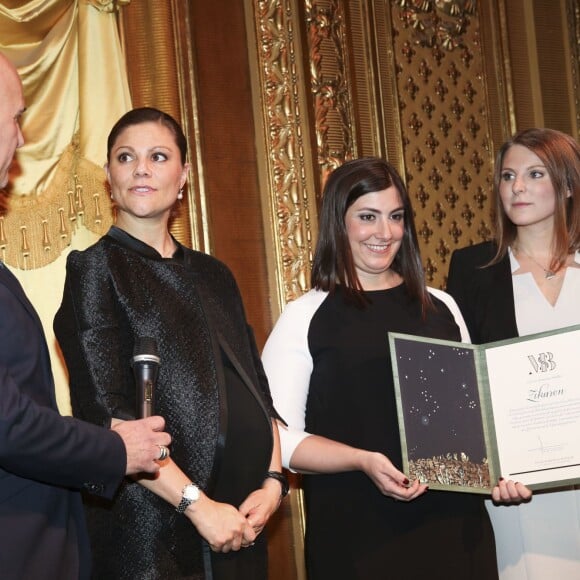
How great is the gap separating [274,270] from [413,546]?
5.67 feet

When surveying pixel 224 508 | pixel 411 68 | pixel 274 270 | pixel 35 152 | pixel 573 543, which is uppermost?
pixel 411 68

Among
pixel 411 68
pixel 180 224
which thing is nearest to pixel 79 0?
pixel 180 224

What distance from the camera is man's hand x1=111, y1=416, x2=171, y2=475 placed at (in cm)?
218

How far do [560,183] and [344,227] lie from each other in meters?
0.76

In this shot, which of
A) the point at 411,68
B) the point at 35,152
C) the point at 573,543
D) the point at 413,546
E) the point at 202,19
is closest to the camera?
the point at 413,546

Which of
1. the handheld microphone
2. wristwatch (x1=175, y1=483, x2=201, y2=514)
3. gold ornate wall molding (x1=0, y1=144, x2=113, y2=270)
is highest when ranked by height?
gold ornate wall molding (x1=0, y1=144, x2=113, y2=270)

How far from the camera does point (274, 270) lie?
4.39m

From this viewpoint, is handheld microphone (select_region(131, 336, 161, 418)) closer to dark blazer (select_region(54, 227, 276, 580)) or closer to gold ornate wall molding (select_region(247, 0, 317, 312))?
dark blazer (select_region(54, 227, 276, 580))

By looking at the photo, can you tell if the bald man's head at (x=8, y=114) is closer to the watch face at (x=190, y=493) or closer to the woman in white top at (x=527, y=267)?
the watch face at (x=190, y=493)

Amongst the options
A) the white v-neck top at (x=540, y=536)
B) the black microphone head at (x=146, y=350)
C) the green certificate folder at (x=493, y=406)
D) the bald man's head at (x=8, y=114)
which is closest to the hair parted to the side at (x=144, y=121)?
the bald man's head at (x=8, y=114)

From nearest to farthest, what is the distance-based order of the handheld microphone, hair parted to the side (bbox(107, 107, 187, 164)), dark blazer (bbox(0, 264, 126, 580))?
1. dark blazer (bbox(0, 264, 126, 580))
2. the handheld microphone
3. hair parted to the side (bbox(107, 107, 187, 164))

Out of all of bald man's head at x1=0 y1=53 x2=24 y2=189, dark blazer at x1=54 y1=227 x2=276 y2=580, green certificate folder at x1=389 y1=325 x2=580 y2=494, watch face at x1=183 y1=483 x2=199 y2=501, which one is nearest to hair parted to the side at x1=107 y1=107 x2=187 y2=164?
A: dark blazer at x1=54 y1=227 x2=276 y2=580

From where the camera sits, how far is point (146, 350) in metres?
2.31

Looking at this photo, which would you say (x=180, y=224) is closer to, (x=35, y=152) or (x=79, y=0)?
(x=35, y=152)
